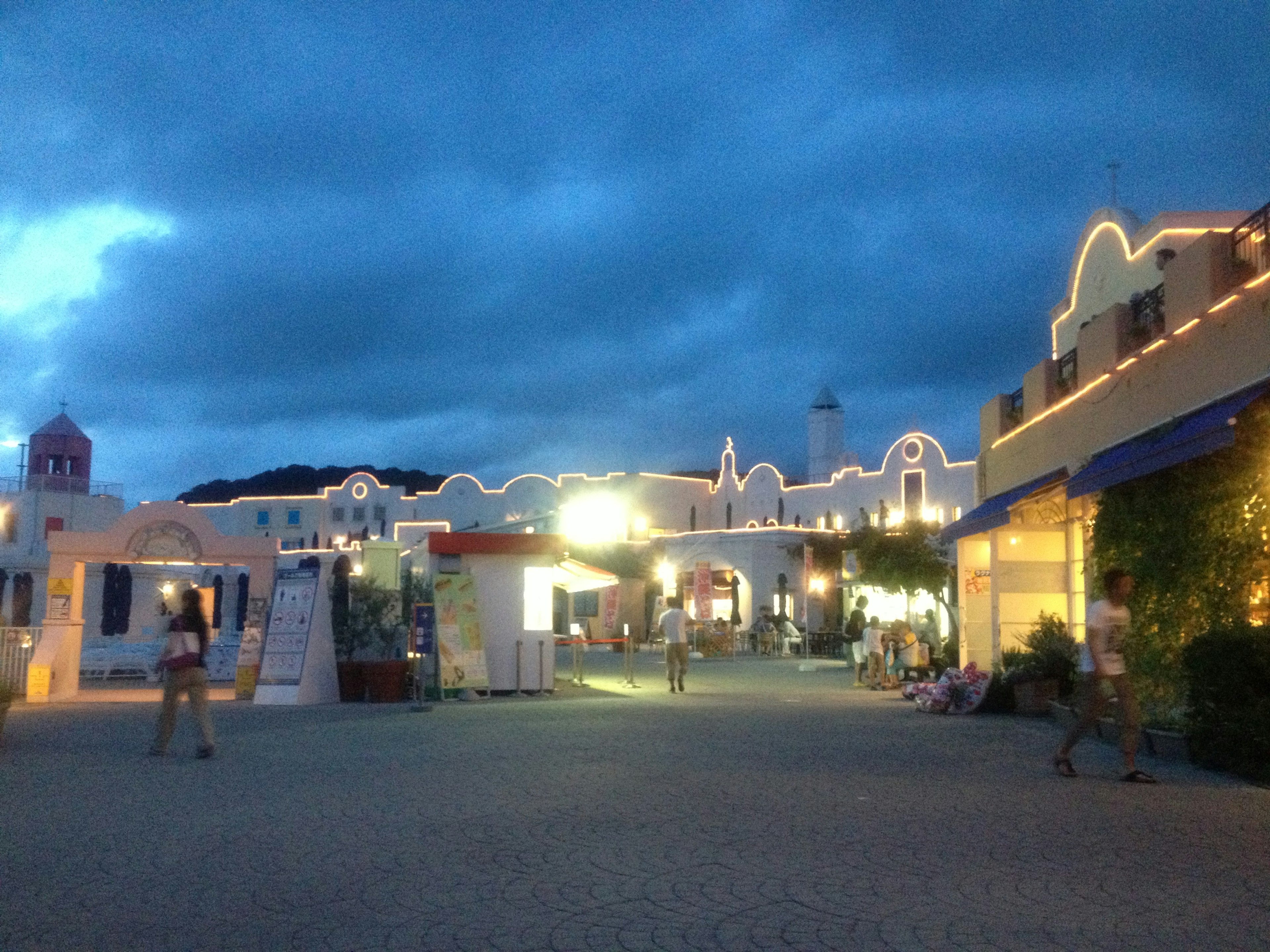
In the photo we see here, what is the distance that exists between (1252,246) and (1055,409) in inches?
247

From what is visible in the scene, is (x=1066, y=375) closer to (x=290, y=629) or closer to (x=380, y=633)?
(x=380, y=633)

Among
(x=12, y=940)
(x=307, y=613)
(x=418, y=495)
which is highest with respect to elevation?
(x=418, y=495)

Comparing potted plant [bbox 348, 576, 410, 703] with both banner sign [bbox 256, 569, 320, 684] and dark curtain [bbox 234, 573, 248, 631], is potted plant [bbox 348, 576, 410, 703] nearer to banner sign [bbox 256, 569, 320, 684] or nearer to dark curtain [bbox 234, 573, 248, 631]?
banner sign [bbox 256, 569, 320, 684]

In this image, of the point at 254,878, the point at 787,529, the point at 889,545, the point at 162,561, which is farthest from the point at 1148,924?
the point at 787,529

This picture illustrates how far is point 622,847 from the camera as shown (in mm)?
6934

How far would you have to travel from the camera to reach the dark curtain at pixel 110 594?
28.8 metres

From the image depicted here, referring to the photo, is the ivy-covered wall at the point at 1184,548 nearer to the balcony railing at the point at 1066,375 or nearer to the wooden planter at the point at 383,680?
the balcony railing at the point at 1066,375

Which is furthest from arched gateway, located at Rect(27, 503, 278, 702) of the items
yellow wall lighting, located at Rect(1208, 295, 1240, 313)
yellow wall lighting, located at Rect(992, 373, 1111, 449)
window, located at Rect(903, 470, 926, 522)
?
window, located at Rect(903, 470, 926, 522)

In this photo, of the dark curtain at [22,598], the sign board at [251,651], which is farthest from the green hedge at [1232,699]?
the dark curtain at [22,598]

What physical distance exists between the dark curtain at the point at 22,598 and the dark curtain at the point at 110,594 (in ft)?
8.89

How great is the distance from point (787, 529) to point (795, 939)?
4064 cm

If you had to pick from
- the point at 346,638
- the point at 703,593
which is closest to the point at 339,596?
the point at 346,638

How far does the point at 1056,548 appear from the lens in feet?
61.8

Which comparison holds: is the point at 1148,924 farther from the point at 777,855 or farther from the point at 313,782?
the point at 313,782
